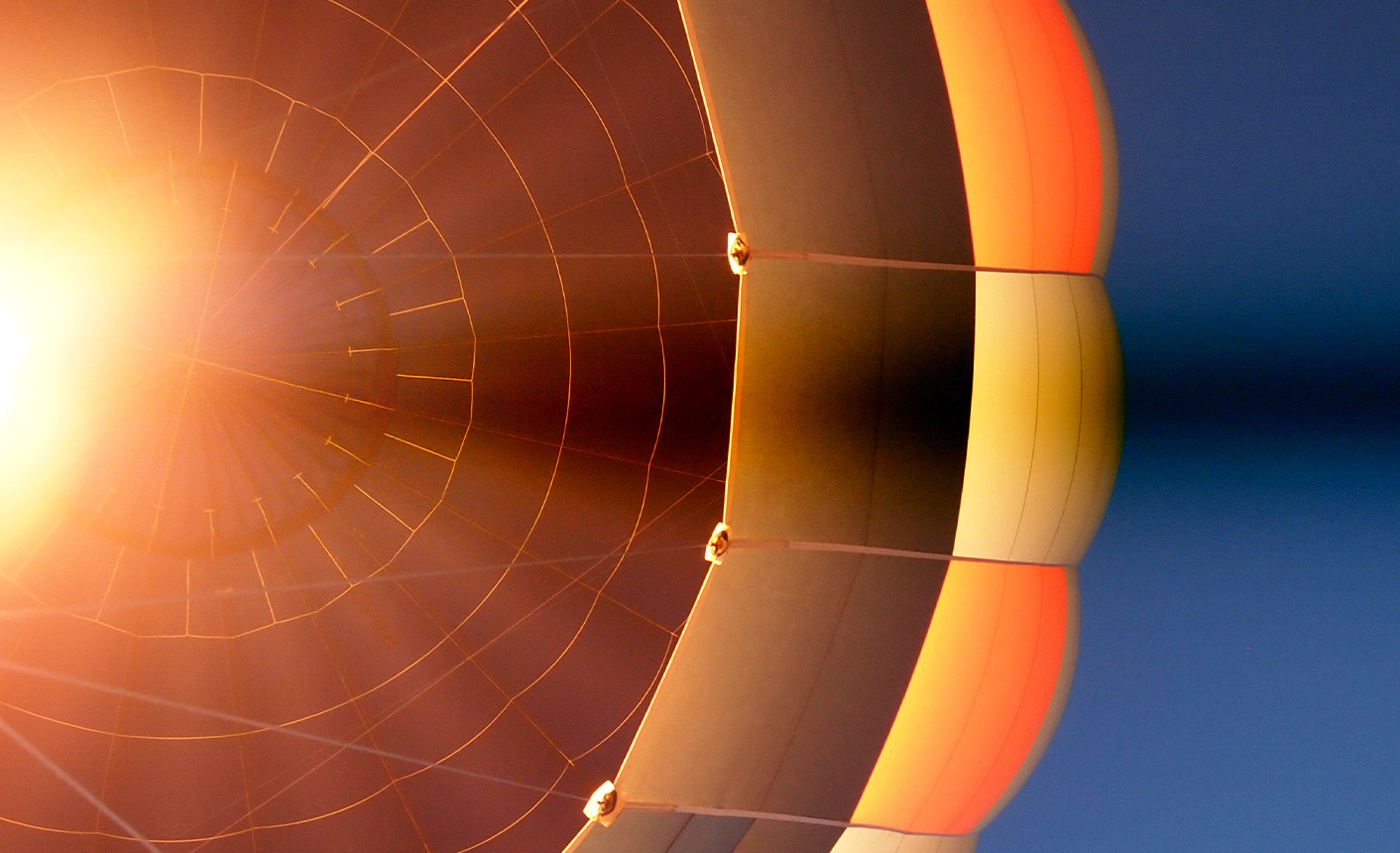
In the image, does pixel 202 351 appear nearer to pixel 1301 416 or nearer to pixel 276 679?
pixel 276 679

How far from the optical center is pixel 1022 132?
3.85 m

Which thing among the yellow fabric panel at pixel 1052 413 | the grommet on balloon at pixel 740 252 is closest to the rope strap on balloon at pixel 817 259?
the grommet on balloon at pixel 740 252

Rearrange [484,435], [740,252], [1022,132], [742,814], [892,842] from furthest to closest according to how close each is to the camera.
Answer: [484,435] → [892,842] → [1022,132] → [742,814] → [740,252]

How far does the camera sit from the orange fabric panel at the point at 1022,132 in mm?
3744

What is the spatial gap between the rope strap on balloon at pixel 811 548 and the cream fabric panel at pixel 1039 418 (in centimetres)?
3

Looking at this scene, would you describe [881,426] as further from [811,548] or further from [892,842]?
[892,842]

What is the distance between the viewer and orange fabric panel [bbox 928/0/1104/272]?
374cm

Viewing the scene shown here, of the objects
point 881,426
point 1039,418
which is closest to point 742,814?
point 881,426

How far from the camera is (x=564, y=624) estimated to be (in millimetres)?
4641

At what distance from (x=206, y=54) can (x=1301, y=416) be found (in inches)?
179

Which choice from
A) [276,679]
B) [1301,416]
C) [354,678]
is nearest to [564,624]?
[354,678]

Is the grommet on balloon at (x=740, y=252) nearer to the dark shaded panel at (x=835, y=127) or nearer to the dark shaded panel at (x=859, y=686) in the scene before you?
the dark shaded panel at (x=835, y=127)

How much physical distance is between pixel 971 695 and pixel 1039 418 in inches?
40.3

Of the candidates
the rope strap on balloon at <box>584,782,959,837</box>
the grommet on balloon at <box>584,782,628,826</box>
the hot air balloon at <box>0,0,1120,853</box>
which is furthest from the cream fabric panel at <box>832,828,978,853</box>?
the grommet on balloon at <box>584,782,628,826</box>
